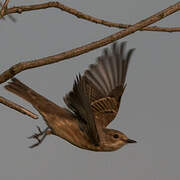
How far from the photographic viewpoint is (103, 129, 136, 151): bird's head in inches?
295

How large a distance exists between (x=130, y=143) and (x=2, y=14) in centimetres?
359

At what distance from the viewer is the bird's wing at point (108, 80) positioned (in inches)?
331

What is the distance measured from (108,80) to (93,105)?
3.30 feet

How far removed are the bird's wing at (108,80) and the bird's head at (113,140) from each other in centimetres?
58

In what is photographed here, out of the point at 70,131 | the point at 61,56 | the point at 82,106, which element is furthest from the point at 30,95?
the point at 61,56

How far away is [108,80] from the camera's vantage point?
920 centimetres

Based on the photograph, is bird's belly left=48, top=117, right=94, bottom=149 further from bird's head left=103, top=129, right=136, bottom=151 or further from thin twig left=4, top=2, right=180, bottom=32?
thin twig left=4, top=2, right=180, bottom=32

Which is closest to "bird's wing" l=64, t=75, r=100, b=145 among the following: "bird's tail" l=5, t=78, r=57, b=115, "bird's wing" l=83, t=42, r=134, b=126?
"bird's tail" l=5, t=78, r=57, b=115

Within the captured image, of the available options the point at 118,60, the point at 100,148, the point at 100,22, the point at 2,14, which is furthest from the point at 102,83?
the point at 2,14

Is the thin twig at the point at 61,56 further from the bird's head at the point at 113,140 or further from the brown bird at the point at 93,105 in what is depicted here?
the bird's head at the point at 113,140

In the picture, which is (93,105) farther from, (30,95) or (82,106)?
(82,106)

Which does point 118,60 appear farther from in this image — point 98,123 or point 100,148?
point 100,148

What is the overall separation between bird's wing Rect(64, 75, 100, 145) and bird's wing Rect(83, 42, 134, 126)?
132 cm

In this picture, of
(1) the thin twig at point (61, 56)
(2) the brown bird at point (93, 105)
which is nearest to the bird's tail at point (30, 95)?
(2) the brown bird at point (93, 105)
